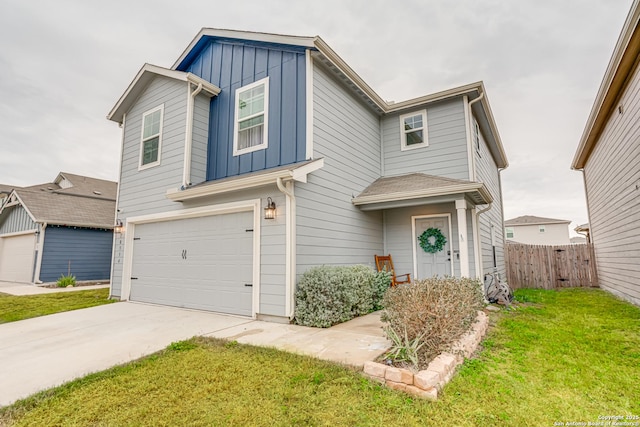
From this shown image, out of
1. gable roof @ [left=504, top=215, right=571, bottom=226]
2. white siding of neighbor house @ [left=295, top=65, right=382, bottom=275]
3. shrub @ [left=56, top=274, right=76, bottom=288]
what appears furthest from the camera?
gable roof @ [left=504, top=215, right=571, bottom=226]

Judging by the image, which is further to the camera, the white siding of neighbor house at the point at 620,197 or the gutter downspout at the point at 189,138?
the gutter downspout at the point at 189,138

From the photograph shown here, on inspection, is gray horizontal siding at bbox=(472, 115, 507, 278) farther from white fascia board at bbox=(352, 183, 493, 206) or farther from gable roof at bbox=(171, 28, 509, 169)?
white fascia board at bbox=(352, 183, 493, 206)

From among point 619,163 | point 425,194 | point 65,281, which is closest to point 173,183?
point 425,194

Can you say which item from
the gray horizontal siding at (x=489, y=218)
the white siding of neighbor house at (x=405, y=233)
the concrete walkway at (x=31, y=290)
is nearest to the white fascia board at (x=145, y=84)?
the white siding of neighbor house at (x=405, y=233)

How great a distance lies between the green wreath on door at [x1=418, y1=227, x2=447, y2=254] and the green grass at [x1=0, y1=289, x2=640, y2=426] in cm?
347

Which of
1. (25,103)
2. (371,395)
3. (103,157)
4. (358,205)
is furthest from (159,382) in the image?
(103,157)

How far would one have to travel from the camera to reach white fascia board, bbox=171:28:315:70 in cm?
571

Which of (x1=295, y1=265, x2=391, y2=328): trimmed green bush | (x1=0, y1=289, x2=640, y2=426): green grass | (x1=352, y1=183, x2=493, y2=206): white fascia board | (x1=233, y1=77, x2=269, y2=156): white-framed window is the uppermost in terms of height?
(x1=233, y1=77, x2=269, y2=156): white-framed window

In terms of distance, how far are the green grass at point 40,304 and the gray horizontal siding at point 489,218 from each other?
9247 mm

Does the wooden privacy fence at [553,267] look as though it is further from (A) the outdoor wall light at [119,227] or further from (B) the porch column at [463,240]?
(A) the outdoor wall light at [119,227]

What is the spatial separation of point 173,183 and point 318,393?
5899mm

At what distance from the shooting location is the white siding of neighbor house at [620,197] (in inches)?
229

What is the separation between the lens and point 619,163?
22.4 ft

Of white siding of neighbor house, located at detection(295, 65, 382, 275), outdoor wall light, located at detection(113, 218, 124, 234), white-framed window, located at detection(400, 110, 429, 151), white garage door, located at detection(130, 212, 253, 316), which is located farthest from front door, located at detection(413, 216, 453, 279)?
outdoor wall light, located at detection(113, 218, 124, 234)
